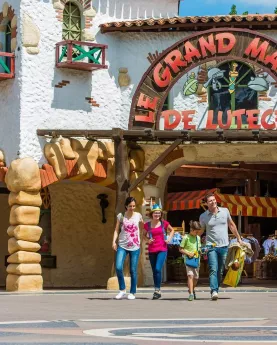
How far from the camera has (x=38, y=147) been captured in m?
23.2

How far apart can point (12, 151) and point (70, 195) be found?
141 inches

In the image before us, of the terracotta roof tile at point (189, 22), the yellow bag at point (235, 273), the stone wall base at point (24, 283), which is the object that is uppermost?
the terracotta roof tile at point (189, 22)

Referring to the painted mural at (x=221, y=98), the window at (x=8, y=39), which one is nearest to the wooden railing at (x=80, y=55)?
the window at (x=8, y=39)

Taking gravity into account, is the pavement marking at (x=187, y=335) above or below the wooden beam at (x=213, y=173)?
below

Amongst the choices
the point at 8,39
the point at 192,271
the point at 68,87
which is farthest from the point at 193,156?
the point at 192,271

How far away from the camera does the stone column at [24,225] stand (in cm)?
2233

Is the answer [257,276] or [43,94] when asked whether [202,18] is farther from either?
[257,276]

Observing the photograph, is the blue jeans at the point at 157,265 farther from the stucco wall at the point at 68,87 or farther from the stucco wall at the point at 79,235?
the stucco wall at the point at 79,235

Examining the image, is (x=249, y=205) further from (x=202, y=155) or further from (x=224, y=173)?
(x=202, y=155)

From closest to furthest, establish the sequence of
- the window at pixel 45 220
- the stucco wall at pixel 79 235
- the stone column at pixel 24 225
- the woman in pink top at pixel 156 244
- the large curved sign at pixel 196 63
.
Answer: the woman in pink top at pixel 156 244 → the stone column at pixel 24 225 → the large curved sign at pixel 196 63 → the stucco wall at pixel 79 235 → the window at pixel 45 220

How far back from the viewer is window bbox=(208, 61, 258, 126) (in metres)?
23.9

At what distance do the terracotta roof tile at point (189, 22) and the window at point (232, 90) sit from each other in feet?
3.02

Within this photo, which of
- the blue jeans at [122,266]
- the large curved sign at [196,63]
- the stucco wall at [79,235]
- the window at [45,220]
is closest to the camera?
the blue jeans at [122,266]

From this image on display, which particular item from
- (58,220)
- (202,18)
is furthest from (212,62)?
(58,220)
